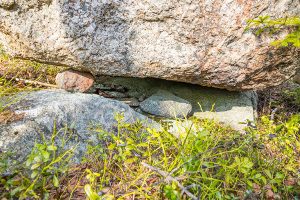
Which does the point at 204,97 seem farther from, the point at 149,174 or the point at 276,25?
the point at 149,174

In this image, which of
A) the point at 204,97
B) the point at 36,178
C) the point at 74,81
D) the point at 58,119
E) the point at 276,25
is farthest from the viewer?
the point at 204,97

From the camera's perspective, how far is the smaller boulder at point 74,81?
123 inches

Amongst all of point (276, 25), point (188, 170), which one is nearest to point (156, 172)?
point (188, 170)

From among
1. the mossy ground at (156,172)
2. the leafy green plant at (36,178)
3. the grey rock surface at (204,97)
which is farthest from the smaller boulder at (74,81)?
the leafy green plant at (36,178)

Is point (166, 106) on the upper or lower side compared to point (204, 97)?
lower

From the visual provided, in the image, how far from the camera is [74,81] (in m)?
3.12

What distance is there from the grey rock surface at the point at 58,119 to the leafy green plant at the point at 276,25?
4.57ft

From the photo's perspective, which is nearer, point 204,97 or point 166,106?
point 166,106

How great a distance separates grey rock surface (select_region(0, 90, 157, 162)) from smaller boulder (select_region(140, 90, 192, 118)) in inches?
15.9

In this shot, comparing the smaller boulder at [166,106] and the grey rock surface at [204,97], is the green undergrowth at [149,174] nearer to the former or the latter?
the smaller boulder at [166,106]

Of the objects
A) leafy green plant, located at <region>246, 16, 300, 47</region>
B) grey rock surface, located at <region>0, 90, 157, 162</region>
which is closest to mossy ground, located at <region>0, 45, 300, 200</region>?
grey rock surface, located at <region>0, 90, 157, 162</region>

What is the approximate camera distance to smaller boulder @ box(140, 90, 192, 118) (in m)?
3.18

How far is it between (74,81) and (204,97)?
1668 mm

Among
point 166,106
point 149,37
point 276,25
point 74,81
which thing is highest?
point 276,25
